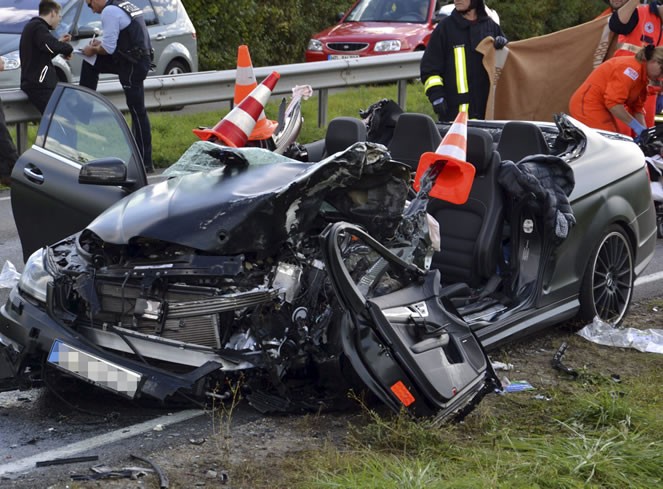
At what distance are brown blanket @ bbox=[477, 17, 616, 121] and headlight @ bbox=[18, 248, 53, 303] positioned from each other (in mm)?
7220

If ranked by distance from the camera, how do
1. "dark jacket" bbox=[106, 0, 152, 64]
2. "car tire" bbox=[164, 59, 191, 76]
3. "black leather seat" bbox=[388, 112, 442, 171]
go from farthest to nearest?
"car tire" bbox=[164, 59, 191, 76]
"dark jacket" bbox=[106, 0, 152, 64]
"black leather seat" bbox=[388, 112, 442, 171]

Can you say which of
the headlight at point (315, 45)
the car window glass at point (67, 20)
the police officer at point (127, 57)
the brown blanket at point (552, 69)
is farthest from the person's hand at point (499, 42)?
the headlight at point (315, 45)

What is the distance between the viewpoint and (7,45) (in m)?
14.4

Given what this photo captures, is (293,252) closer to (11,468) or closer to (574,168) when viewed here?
(11,468)

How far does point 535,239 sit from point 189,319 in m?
2.23

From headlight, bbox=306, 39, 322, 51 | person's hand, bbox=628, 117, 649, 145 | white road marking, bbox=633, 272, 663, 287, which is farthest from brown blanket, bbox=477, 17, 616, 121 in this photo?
headlight, bbox=306, 39, 322, 51

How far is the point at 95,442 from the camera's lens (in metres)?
4.94

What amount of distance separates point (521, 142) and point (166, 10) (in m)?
11.0

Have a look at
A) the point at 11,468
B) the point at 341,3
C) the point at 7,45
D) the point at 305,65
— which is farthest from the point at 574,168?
the point at 341,3

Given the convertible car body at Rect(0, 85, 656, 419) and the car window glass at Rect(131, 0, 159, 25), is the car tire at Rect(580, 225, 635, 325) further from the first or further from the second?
the car window glass at Rect(131, 0, 159, 25)

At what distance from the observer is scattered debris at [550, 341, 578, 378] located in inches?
241

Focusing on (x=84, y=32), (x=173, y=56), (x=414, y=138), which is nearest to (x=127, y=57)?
(x=84, y=32)

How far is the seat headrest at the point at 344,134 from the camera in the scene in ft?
22.5

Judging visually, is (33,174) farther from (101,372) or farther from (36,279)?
(101,372)
